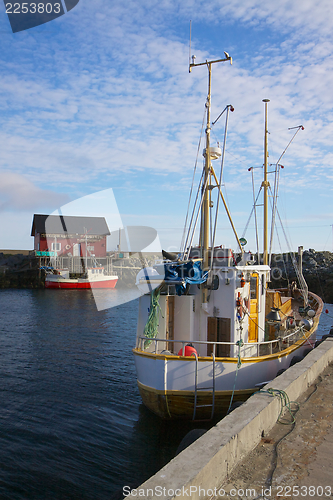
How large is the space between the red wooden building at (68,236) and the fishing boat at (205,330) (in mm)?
57371

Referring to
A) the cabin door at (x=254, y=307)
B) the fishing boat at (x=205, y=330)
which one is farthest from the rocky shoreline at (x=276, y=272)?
the fishing boat at (x=205, y=330)

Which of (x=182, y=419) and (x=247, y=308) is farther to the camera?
(x=247, y=308)

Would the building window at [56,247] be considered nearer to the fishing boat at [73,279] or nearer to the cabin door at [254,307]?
the fishing boat at [73,279]

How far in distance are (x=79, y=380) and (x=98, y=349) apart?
5.55 m

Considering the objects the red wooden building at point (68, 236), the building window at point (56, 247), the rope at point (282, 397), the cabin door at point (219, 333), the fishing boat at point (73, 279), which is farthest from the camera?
the red wooden building at point (68, 236)

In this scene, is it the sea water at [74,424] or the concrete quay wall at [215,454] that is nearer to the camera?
the concrete quay wall at [215,454]

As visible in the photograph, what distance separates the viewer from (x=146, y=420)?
37.2 feet

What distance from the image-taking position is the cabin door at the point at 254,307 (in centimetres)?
1195

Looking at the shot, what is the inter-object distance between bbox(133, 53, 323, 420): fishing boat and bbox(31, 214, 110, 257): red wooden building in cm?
5737

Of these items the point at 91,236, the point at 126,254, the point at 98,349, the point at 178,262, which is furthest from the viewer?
the point at 126,254

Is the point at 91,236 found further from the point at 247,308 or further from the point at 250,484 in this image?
the point at 250,484

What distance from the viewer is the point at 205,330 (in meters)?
11.3

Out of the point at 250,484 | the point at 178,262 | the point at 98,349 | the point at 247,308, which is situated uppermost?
the point at 178,262

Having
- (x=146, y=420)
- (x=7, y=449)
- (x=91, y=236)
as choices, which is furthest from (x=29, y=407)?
(x=91, y=236)
